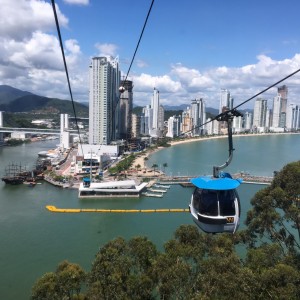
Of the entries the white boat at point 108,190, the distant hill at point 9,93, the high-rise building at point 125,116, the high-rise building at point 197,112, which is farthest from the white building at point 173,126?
the distant hill at point 9,93

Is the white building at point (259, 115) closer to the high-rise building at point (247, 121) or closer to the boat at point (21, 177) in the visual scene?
the high-rise building at point (247, 121)

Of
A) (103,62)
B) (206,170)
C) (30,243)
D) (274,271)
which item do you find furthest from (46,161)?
(274,271)

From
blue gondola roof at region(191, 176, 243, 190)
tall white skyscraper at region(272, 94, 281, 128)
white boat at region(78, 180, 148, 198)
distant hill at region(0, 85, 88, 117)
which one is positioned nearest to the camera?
blue gondola roof at region(191, 176, 243, 190)

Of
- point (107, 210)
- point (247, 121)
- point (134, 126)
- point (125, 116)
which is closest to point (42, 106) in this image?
point (247, 121)

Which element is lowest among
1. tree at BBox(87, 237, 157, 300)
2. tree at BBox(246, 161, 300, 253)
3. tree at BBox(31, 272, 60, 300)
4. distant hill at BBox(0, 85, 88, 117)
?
tree at BBox(31, 272, 60, 300)

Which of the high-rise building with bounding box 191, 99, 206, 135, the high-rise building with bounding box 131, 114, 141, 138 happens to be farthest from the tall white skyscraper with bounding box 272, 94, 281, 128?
the high-rise building with bounding box 131, 114, 141, 138

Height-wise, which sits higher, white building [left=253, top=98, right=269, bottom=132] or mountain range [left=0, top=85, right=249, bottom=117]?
mountain range [left=0, top=85, right=249, bottom=117]

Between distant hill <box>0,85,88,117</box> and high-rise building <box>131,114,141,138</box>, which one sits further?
distant hill <box>0,85,88,117</box>

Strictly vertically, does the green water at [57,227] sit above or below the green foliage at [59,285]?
below

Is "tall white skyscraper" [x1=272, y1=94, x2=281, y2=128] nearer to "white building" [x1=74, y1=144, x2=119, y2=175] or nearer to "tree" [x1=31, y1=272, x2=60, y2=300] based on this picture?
"white building" [x1=74, y1=144, x2=119, y2=175]
